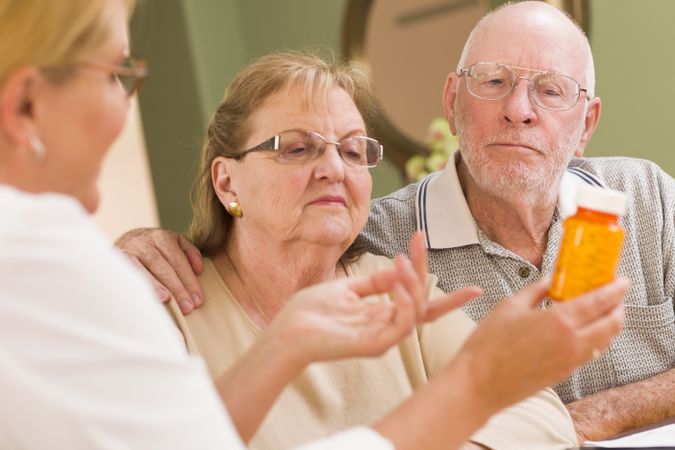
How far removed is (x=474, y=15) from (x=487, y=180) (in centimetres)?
147

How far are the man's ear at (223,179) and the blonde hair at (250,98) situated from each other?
19 millimetres

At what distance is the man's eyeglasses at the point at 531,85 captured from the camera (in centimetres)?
214

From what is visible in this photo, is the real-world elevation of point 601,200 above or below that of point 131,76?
below

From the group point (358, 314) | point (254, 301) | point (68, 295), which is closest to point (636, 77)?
point (254, 301)

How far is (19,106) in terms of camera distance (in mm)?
947

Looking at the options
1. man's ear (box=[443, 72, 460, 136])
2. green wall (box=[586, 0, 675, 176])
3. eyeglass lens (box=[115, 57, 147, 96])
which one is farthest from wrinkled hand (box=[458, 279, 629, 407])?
green wall (box=[586, 0, 675, 176])

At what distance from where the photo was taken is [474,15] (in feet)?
11.2

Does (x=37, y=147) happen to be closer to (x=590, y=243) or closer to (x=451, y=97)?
(x=590, y=243)

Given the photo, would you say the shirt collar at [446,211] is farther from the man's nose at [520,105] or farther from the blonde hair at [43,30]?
the blonde hair at [43,30]

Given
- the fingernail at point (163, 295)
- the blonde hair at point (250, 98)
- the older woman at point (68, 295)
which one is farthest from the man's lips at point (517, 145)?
the older woman at point (68, 295)

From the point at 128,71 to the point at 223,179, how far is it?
0.90m

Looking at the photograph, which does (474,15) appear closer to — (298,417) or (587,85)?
(587,85)

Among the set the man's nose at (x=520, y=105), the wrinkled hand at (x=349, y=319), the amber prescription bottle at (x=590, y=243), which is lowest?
the man's nose at (x=520, y=105)

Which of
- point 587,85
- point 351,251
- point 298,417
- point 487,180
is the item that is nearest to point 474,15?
point 587,85
